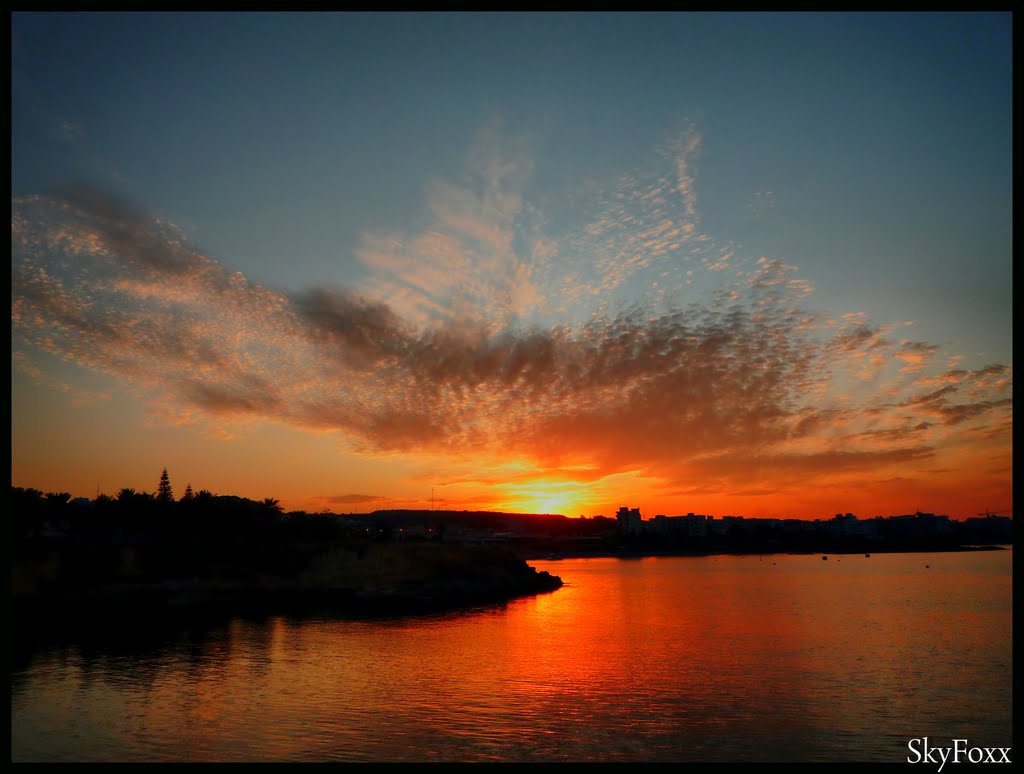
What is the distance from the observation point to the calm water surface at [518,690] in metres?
32.4

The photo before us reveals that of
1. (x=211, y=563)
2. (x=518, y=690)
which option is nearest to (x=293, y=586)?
(x=211, y=563)

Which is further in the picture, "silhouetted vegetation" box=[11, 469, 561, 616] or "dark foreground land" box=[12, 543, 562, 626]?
"silhouetted vegetation" box=[11, 469, 561, 616]

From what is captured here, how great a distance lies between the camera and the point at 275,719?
3669 cm

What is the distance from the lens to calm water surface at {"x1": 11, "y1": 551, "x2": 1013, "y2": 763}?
32406 mm

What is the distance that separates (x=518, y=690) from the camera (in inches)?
1762

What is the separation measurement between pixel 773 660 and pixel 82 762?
4646 cm

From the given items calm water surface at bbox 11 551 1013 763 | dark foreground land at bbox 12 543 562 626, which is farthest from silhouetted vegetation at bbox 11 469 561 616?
calm water surface at bbox 11 551 1013 763

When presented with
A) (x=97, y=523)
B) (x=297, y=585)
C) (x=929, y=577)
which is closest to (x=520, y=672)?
(x=297, y=585)

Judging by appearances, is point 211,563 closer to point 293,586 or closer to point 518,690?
point 293,586

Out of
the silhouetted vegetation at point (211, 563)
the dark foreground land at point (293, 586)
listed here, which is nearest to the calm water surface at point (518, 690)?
the dark foreground land at point (293, 586)

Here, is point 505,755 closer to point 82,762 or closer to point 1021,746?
point 82,762

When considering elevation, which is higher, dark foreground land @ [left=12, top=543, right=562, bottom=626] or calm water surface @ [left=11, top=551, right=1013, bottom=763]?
calm water surface @ [left=11, top=551, right=1013, bottom=763]

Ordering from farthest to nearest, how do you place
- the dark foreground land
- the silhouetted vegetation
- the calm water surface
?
the silhouetted vegetation < the dark foreground land < the calm water surface

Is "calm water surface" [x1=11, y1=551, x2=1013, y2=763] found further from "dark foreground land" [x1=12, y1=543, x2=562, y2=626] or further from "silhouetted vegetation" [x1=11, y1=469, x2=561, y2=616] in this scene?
"silhouetted vegetation" [x1=11, y1=469, x2=561, y2=616]
